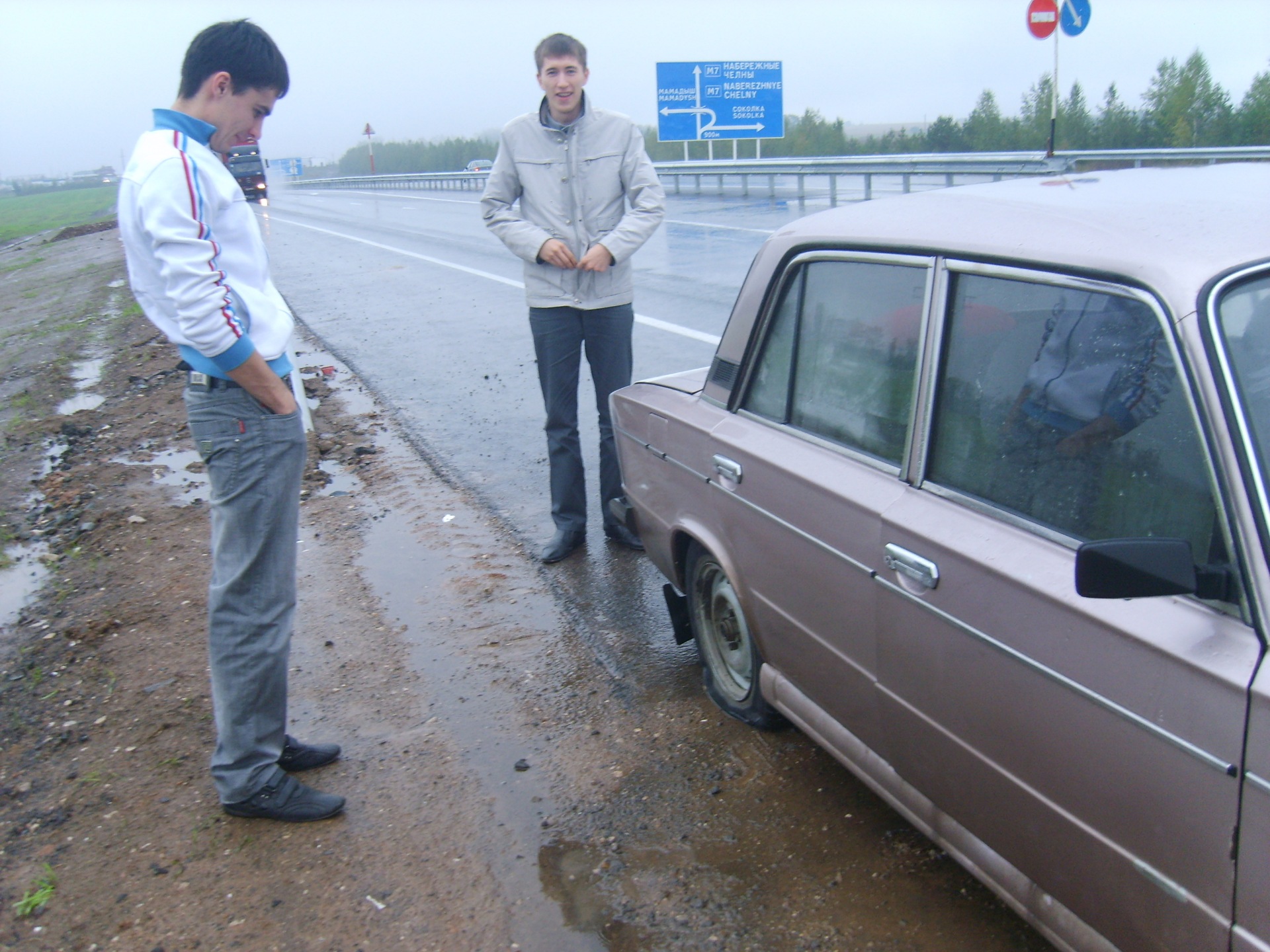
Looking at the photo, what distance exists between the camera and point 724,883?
282 cm

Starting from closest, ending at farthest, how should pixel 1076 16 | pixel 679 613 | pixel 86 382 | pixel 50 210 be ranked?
pixel 679 613 < pixel 86 382 < pixel 1076 16 < pixel 50 210

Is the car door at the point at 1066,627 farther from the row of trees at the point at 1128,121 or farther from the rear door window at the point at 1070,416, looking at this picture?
the row of trees at the point at 1128,121

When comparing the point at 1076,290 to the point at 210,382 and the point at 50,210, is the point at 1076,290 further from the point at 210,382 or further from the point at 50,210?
the point at 50,210

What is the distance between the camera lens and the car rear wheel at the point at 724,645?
3447 millimetres

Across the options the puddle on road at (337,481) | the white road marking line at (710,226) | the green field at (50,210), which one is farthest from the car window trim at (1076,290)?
the green field at (50,210)

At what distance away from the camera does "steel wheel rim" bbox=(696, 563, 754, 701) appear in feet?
11.5

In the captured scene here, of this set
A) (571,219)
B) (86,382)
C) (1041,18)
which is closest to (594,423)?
(571,219)

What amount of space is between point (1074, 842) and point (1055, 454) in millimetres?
745

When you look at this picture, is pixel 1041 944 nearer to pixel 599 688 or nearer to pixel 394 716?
pixel 599 688

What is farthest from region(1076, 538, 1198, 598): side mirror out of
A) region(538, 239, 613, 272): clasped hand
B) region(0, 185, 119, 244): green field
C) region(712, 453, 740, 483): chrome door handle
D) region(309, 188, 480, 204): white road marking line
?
region(0, 185, 119, 244): green field

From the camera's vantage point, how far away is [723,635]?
12.0 feet

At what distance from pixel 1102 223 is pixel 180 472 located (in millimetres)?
6251

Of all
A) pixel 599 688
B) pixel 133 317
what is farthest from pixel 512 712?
pixel 133 317

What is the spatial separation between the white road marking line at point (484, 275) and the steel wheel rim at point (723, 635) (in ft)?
15.3
